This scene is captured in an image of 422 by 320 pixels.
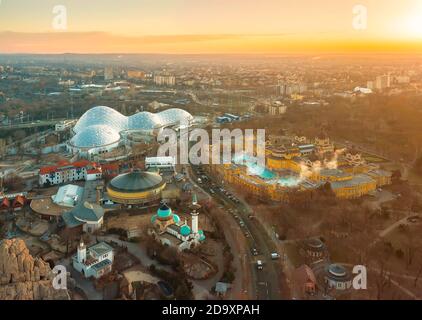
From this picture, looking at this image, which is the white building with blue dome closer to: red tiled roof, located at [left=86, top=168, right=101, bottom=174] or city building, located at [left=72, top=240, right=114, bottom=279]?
city building, located at [left=72, top=240, right=114, bottom=279]

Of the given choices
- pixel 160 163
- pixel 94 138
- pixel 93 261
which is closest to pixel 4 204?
pixel 93 261

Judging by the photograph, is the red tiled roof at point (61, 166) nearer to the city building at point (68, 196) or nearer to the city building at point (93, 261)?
the city building at point (68, 196)

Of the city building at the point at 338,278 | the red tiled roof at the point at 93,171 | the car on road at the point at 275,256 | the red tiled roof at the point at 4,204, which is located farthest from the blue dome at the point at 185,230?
the red tiled roof at the point at 93,171

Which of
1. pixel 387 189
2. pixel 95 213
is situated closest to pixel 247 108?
pixel 387 189

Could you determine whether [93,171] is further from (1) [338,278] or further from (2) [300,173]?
(1) [338,278]

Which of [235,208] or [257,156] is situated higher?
[257,156]
